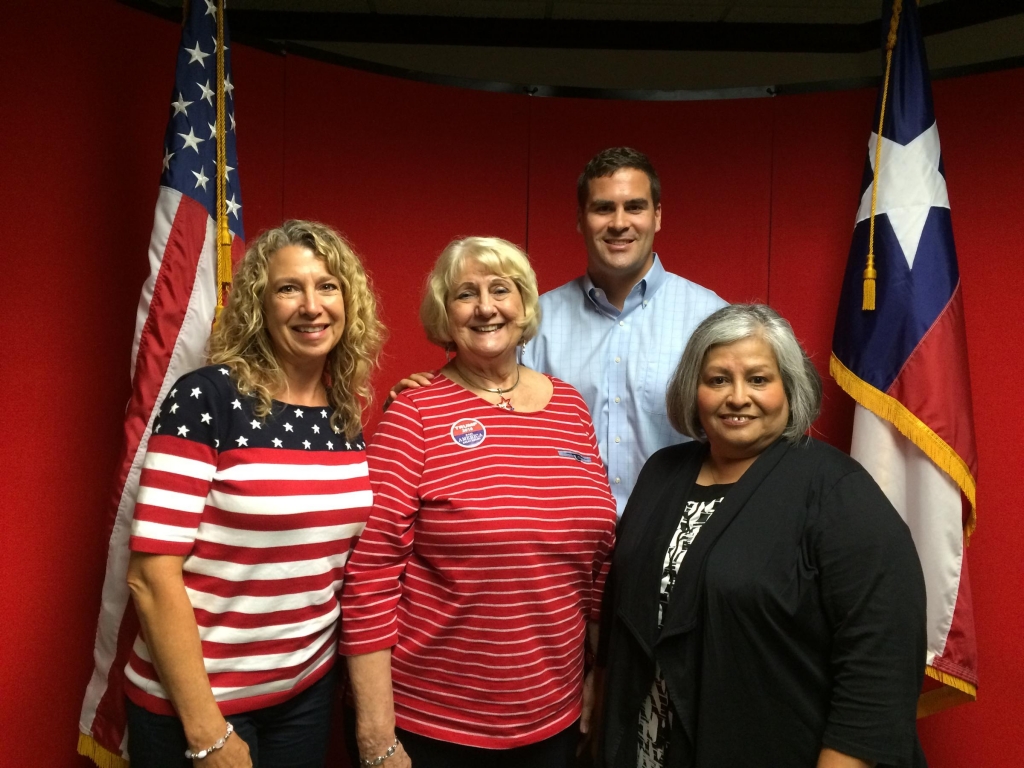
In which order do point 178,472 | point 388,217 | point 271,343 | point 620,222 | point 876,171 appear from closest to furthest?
point 178,472, point 271,343, point 620,222, point 876,171, point 388,217

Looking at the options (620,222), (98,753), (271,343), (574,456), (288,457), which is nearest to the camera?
(288,457)

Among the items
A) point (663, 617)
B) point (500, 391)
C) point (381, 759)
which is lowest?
point (381, 759)

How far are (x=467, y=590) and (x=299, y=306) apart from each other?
67 cm

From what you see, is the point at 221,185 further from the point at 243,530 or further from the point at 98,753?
the point at 98,753

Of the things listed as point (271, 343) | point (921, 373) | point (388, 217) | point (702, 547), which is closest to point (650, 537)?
point (702, 547)

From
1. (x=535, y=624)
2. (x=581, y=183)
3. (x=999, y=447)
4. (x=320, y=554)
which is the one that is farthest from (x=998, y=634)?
(x=320, y=554)

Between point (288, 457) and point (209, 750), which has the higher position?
point (288, 457)

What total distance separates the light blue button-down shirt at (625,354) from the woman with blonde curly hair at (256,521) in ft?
2.31

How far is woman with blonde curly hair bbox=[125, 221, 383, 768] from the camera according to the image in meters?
1.38

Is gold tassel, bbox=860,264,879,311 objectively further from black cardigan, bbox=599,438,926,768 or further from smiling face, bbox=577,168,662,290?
black cardigan, bbox=599,438,926,768

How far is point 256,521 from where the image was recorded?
144 cm

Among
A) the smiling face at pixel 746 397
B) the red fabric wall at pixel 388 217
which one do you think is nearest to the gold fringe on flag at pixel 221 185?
the red fabric wall at pixel 388 217

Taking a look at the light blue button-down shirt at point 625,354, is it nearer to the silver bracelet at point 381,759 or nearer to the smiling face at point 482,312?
the smiling face at point 482,312

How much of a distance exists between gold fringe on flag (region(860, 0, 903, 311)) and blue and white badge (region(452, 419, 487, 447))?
124 centimetres
